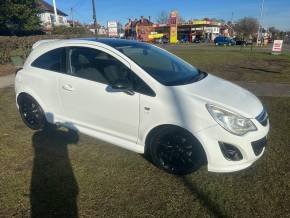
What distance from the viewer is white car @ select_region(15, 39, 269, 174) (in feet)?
11.1

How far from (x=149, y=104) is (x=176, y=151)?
2.33ft

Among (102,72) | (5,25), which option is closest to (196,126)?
(102,72)

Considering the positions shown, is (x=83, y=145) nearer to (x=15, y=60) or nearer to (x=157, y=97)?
(x=157, y=97)

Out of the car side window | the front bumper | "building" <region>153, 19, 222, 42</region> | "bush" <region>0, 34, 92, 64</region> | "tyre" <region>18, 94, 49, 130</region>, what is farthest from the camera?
"building" <region>153, 19, 222, 42</region>

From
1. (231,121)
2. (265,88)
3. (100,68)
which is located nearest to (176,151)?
(231,121)

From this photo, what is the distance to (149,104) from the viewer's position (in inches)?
142

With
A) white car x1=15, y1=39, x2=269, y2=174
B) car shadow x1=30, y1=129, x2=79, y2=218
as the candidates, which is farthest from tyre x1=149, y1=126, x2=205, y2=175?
car shadow x1=30, y1=129, x2=79, y2=218

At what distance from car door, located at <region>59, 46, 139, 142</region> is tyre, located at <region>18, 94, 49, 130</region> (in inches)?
27.8

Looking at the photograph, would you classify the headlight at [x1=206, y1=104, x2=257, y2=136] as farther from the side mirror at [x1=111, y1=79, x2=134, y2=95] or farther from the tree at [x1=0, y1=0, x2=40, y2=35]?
the tree at [x1=0, y1=0, x2=40, y2=35]

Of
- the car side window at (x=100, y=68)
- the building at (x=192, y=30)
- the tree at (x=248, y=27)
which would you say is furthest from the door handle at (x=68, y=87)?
the tree at (x=248, y=27)

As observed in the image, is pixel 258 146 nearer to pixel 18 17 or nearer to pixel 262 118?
pixel 262 118

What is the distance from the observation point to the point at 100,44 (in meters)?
4.19

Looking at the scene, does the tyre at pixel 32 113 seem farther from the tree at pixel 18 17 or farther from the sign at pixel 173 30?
the sign at pixel 173 30

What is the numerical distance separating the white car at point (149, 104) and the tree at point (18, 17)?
2870 centimetres
